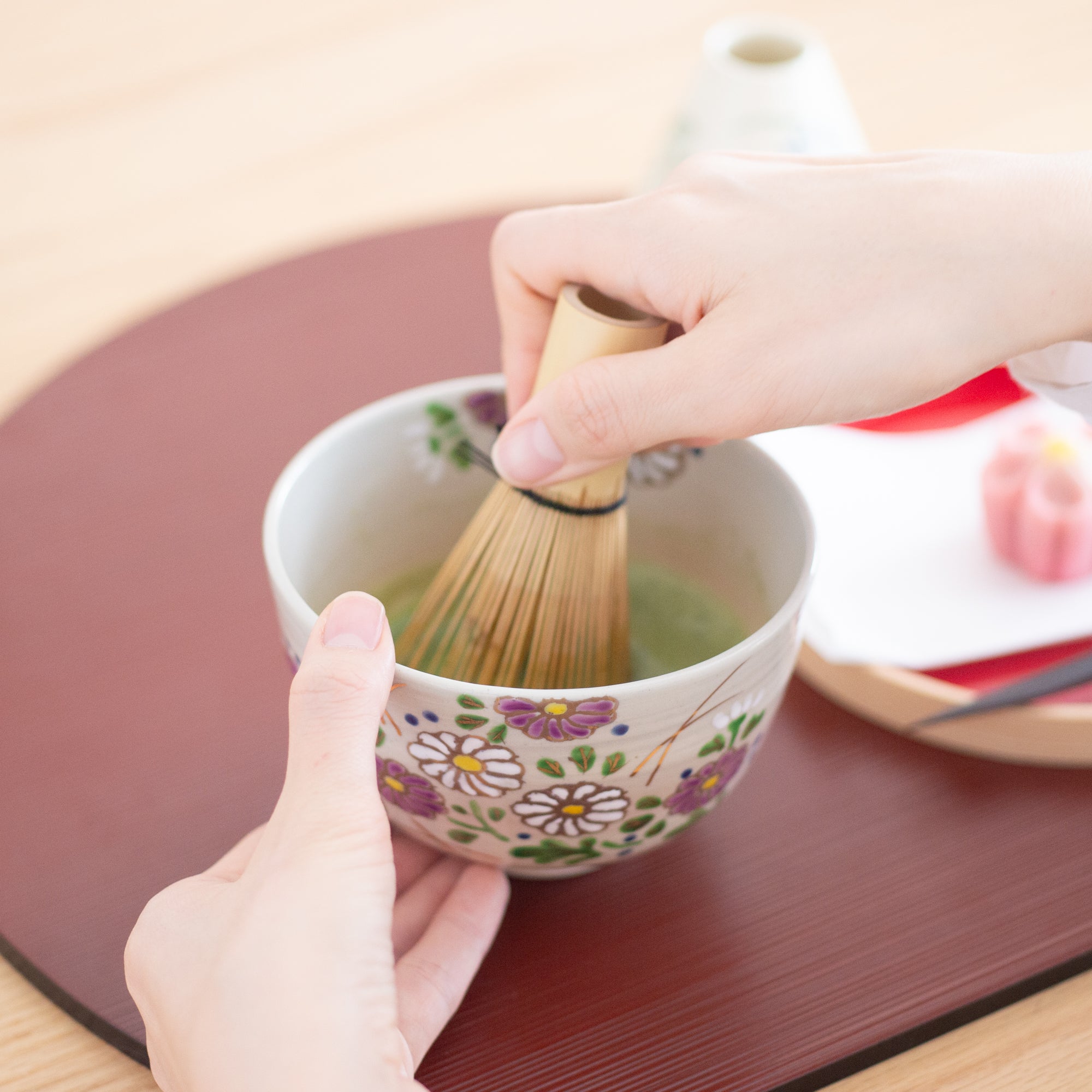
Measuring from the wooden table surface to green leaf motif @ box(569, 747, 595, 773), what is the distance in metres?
0.49

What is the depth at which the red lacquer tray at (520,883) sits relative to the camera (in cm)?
40

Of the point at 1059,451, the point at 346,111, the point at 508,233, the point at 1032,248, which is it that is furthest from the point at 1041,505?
the point at 346,111

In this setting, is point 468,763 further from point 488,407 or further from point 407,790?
point 488,407

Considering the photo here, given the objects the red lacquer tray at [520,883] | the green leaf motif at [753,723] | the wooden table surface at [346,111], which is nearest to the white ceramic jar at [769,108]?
the wooden table surface at [346,111]

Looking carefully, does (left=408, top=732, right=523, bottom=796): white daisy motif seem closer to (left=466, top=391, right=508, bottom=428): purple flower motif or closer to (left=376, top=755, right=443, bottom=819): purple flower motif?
(left=376, top=755, right=443, bottom=819): purple flower motif

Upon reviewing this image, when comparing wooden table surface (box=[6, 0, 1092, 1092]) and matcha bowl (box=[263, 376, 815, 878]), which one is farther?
wooden table surface (box=[6, 0, 1092, 1092])

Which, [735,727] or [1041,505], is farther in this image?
[1041,505]

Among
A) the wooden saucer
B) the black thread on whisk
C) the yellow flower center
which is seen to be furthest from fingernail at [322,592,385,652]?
the yellow flower center

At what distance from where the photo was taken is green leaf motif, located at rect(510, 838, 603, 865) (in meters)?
0.39

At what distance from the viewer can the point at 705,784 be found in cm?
40

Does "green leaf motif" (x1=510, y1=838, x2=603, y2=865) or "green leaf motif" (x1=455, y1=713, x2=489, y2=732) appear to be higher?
"green leaf motif" (x1=455, y1=713, x2=489, y2=732)

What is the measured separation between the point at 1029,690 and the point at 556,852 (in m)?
0.21

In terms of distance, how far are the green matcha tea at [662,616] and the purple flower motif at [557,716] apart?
0.14 meters

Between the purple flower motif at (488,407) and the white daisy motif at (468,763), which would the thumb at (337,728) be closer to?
A: the white daisy motif at (468,763)
